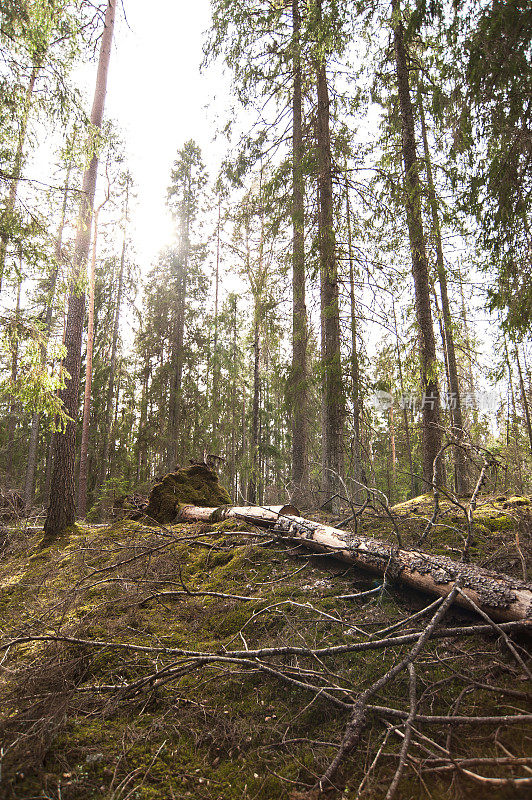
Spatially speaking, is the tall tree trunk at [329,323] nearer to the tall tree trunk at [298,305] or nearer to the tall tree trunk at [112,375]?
the tall tree trunk at [298,305]

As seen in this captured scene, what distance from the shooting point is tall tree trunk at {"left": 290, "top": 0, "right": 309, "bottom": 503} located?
857 cm

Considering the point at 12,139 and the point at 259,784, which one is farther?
the point at 12,139

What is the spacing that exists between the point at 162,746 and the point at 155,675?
0.39m

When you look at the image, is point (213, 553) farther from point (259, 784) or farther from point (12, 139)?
point (12, 139)

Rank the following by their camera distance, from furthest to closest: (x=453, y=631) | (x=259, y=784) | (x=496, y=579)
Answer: (x=496, y=579) < (x=453, y=631) < (x=259, y=784)

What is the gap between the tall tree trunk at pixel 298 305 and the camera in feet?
28.1

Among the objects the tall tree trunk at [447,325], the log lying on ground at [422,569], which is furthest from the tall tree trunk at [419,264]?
the log lying on ground at [422,569]

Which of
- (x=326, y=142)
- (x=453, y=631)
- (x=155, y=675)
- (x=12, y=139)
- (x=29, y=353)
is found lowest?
(x=155, y=675)

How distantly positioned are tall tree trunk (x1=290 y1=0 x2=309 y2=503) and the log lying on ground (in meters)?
4.25

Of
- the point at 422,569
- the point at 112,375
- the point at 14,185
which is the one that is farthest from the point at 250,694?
the point at 112,375

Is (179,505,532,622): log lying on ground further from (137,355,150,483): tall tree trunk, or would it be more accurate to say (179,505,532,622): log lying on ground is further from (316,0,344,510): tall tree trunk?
(137,355,150,483): tall tree trunk

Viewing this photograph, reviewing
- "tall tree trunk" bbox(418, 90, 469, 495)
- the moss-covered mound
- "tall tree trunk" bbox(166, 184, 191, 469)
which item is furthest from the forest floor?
"tall tree trunk" bbox(166, 184, 191, 469)

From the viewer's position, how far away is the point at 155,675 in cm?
240

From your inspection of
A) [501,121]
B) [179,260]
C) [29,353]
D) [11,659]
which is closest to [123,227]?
[179,260]
